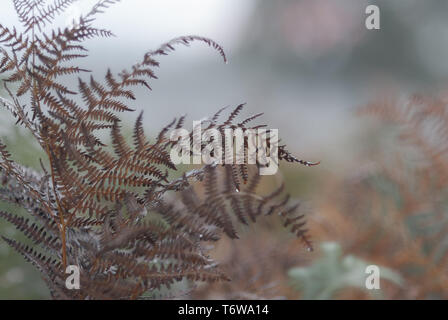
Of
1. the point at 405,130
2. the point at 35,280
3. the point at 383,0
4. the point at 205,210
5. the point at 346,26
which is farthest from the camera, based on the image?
the point at 346,26

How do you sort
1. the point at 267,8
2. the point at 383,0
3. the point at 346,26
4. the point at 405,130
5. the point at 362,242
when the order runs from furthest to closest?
1. the point at 267,8
2. the point at 346,26
3. the point at 383,0
4. the point at 362,242
5. the point at 405,130

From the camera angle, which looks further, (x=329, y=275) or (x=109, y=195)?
(x=329, y=275)

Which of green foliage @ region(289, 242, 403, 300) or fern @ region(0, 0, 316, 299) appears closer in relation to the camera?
fern @ region(0, 0, 316, 299)

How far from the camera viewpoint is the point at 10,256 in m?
1.18

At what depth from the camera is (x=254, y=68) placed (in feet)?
36.5

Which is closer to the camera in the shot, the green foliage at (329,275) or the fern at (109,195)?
the fern at (109,195)

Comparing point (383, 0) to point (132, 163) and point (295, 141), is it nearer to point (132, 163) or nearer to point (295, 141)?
point (295, 141)

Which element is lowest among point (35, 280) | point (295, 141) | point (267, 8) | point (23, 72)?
point (35, 280)

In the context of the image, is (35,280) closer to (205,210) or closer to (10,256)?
(10,256)

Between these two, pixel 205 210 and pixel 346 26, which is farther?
pixel 346 26

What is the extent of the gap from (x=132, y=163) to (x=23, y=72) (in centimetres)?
17
